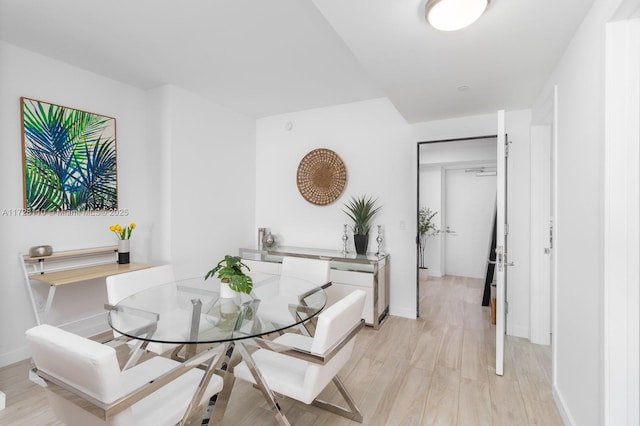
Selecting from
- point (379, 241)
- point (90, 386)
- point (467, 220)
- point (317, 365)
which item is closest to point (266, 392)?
point (317, 365)

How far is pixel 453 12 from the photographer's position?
1.51 metres

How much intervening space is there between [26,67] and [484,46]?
364 centimetres

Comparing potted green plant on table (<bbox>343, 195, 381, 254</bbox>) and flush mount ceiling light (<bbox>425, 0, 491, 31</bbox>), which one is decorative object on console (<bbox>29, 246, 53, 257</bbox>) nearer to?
potted green plant on table (<bbox>343, 195, 381, 254</bbox>)

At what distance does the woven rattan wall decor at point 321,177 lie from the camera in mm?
4059

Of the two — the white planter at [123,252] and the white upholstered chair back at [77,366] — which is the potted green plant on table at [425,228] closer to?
the white planter at [123,252]

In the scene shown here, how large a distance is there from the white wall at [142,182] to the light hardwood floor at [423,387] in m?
0.70

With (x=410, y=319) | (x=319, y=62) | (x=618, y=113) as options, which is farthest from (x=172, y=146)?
(x=618, y=113)

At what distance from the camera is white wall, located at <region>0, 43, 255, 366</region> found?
258 centimetres

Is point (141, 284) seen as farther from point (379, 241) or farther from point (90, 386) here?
point (379, 241)

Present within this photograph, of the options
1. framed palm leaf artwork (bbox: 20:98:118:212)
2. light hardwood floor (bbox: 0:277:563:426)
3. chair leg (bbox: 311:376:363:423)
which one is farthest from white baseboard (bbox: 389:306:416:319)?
framed palm leaf artwork (bbox: 20:98:118:212)

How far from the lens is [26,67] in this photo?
2637 mm

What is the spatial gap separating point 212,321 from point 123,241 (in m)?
1.97

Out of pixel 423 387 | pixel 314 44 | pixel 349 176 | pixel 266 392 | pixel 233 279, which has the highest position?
pixel 314 44

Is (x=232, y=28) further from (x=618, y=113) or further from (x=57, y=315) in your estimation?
(x=57, y=315)
